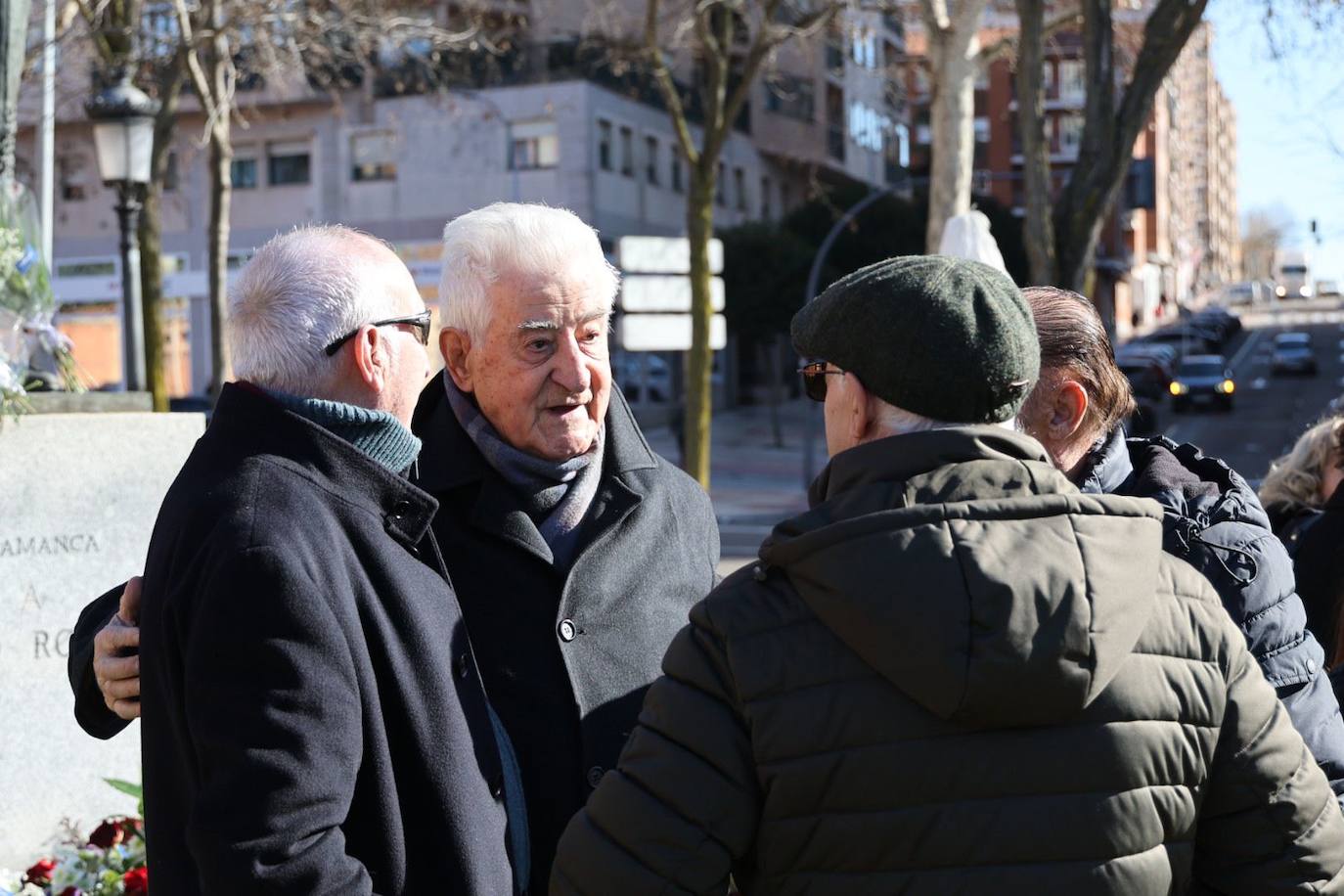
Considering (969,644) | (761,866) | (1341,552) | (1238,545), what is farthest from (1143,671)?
(1341,552)

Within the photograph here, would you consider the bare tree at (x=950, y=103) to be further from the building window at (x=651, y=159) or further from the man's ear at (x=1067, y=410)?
the building window at (x=651, y=159)

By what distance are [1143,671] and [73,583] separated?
4111mm

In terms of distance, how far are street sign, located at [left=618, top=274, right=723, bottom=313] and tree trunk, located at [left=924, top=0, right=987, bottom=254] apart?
95.6 inches

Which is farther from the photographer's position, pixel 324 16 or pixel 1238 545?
pixel 324 16

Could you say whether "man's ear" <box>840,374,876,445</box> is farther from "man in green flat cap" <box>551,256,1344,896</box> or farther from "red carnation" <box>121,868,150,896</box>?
"red carnation" <box>121,868,150,896</box>

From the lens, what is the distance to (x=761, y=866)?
1.99m

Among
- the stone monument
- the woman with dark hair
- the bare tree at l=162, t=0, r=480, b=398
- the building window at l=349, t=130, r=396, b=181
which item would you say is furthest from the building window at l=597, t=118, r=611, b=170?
the woman with dark hair

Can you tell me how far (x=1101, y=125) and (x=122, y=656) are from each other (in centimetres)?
1147

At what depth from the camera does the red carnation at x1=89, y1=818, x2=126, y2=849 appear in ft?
13.9

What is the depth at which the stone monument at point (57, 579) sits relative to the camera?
5.02 metres

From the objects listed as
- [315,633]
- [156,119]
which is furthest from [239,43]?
[315,633]

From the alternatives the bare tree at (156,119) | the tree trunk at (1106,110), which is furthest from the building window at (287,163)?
the tree trunk at (1106,110)

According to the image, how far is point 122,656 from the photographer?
2.63 metres

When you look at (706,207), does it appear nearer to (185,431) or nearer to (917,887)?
(185,431)
